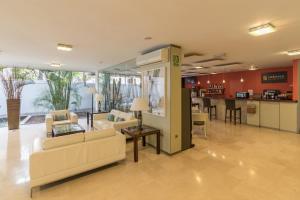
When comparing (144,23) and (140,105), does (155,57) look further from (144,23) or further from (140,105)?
(144,23)

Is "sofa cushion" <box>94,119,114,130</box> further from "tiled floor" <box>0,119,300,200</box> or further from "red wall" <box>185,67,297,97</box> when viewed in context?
"red wall" <box>185,67,297,97</box>

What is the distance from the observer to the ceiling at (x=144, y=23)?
2220 mm

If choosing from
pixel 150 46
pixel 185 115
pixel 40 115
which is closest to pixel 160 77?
pixel 150 46

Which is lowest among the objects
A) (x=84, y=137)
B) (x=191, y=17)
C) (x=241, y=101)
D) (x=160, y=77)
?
(x=84, y=137)

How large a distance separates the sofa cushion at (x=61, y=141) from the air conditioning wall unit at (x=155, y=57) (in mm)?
2408

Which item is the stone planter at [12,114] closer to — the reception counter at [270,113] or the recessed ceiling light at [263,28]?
the recessed ceiling light at [263,28]

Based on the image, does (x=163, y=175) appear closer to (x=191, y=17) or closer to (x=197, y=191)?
(x=197, y=191)

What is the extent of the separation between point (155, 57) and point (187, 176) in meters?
2.73

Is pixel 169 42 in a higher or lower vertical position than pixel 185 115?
higher

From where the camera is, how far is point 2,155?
161 inches

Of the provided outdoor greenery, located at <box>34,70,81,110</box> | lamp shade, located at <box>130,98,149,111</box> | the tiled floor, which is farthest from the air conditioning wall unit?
outdoor greenery, located at <box>34,70,81,110</box>

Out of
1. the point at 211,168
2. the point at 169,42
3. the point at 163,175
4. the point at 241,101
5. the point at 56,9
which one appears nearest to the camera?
the point at 56,9

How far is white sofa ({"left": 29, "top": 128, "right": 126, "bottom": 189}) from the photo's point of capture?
105 inches

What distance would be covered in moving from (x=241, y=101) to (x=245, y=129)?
163 cm
